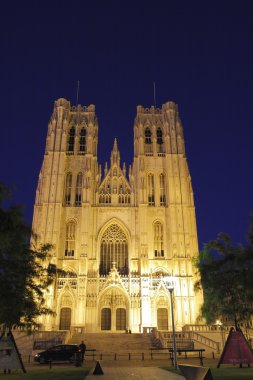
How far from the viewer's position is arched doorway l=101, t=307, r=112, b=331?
134ft

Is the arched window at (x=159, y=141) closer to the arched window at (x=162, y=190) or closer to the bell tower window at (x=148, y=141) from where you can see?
the bell tower window at (x=148, y=141)

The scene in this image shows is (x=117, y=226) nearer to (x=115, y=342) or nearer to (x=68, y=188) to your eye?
(x=68, y=188)

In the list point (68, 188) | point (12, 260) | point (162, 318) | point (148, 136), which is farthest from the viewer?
point (148, 136)

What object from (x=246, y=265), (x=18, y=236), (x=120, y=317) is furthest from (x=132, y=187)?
(x=18, y=236)

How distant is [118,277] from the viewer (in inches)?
1631

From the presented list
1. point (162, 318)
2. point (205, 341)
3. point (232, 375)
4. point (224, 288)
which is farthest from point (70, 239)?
point (232, 375)

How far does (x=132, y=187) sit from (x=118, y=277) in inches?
500

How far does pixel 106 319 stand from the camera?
4103 cm

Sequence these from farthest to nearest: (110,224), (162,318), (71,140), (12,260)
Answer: (71,140), (110,224), (162,318), (12,260)

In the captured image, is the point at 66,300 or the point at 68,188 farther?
the point at 68,188

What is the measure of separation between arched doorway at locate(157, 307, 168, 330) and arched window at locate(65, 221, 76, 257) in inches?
502

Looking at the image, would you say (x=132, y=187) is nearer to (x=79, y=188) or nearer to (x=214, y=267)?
(x=79, y=188)

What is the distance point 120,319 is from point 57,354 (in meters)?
20.5

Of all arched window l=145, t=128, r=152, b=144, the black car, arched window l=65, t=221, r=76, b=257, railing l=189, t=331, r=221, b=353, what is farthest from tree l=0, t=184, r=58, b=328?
arched window l=145, t=128, r=152, b=144
